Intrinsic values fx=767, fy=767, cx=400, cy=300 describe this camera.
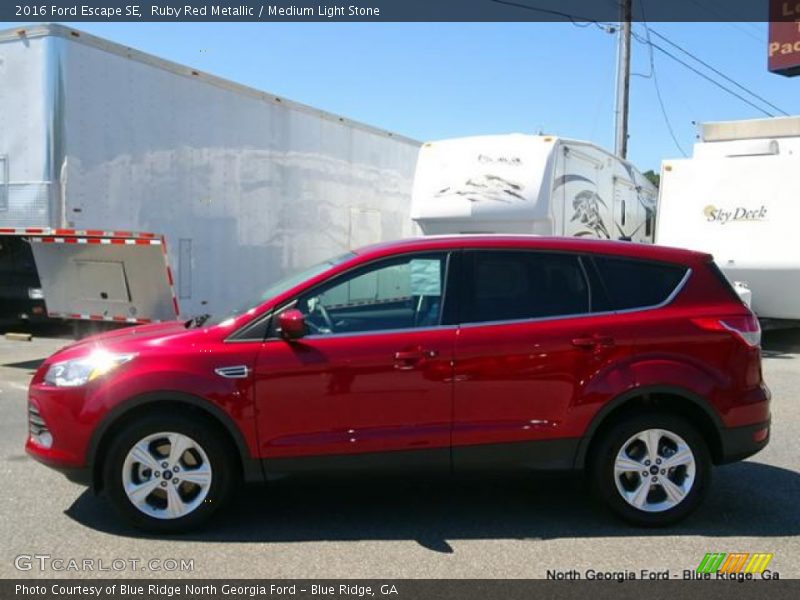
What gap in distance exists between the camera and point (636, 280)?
457 centimetres

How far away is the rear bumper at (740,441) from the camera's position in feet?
14.6

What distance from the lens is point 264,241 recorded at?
11.4m

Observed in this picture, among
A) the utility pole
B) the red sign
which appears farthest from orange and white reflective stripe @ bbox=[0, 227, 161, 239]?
the utility pole

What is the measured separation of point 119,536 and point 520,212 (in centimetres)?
772

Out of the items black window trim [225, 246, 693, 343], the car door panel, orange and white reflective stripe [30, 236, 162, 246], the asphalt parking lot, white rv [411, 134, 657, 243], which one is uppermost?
white rv [411, 134, 657, 243]

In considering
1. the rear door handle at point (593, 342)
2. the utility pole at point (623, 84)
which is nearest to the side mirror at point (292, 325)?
the rear door handle at point (593, 342)

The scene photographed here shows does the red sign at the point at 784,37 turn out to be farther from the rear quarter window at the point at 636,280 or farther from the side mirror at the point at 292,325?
the side mirror at the point at 292,325

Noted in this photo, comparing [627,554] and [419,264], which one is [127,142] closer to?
[419,264]

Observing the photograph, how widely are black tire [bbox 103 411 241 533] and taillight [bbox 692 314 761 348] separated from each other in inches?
111

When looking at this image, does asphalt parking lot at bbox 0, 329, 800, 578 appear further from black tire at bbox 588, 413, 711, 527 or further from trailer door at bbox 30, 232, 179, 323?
trailer door at bbox 30, 232, 179, 323

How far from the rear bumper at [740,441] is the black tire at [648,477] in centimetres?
15
